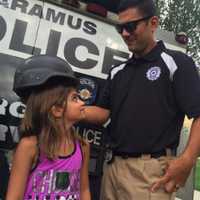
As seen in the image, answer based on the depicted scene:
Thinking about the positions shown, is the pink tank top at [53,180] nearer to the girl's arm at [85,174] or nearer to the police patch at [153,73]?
the girl's arm at [85,174]

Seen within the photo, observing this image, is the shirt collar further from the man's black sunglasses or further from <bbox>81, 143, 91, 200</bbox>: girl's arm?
<bbox>81, 143, 91, 200</bbox>: girl's arm

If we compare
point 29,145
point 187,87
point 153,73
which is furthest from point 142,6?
point 29,145

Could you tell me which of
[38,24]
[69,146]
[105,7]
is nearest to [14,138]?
[69,146]

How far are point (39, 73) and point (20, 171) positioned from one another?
448 millimetres

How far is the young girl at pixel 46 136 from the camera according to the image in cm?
212

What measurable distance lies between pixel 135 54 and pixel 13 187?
3.58 ft

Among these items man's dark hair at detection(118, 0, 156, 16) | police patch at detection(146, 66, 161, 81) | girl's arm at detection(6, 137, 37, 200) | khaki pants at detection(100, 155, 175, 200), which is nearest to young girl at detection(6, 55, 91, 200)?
girl's arm at detection(6, 137, 37, 200)

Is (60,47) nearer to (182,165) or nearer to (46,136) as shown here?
(46,136)

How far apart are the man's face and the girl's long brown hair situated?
0.65 m

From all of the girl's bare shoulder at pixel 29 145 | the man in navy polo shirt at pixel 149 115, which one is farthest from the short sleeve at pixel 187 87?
the girl's bare shoulder at pixel 29 145

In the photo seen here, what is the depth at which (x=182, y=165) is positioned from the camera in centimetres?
239

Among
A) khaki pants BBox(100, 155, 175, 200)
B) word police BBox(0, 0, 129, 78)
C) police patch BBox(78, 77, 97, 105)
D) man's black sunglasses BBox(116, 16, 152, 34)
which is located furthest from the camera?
police patch BBox(78, 77, 97, 105)

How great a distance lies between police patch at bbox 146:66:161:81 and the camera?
257cm

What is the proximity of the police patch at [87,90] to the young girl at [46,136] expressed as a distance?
0.64 m
